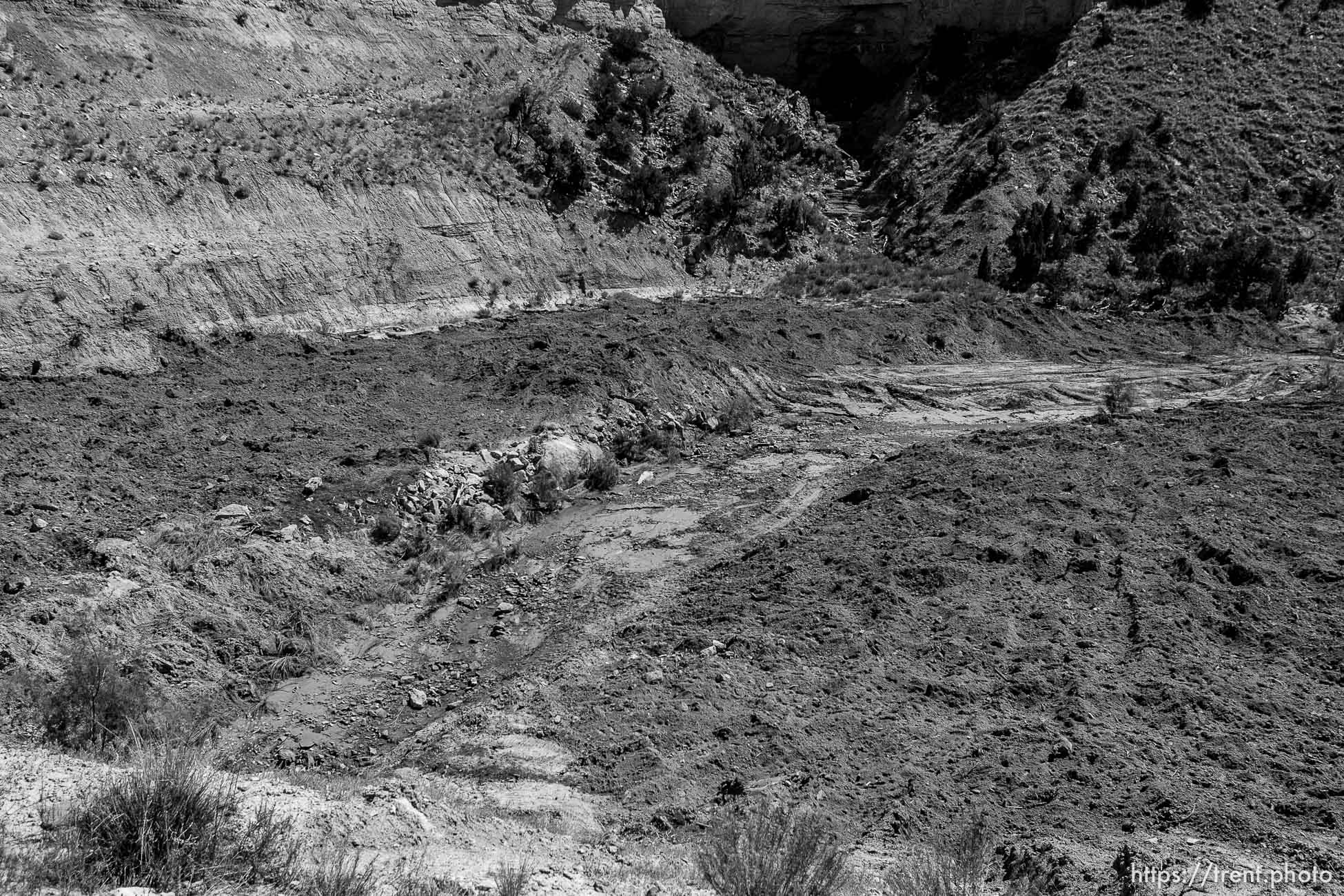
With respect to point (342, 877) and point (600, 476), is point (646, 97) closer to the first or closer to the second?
point (600, 476)

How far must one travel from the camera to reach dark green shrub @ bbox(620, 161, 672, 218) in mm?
25141

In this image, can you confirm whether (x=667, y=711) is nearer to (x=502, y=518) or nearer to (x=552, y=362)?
(x=502, y=518)

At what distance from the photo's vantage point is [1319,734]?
846 cm

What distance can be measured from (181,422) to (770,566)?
8.37m

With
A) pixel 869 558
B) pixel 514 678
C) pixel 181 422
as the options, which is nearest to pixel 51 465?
pixel 181 422

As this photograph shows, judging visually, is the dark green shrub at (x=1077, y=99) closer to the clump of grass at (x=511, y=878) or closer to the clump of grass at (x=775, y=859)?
the clump of grass at (x=775, y=859)

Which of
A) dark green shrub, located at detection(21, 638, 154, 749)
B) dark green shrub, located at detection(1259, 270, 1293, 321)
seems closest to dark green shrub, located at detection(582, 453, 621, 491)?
dark green shrub, located at detection(21, 638, 154, 749)

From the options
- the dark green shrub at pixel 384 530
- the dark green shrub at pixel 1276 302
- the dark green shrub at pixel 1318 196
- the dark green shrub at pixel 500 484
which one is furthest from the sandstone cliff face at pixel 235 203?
the dark green shrub at pixel 1318 196

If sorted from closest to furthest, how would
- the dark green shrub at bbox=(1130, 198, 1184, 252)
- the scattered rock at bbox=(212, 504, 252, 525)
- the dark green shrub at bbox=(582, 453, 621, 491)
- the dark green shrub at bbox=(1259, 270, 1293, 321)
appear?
the scattered rock at bbox=(212, 504, 252, 525) < the dark green shrub at bbox=(582, 453, 621, 491) < the dark green shrub at bbox=(1259, 270, 1293, 321) < the dark green shrub at bbox=(1130, 198, 1184, 252)

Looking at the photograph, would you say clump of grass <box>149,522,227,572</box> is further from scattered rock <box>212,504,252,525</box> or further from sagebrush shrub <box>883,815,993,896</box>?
sagebrush shrub <box>883,815,993,896</box>

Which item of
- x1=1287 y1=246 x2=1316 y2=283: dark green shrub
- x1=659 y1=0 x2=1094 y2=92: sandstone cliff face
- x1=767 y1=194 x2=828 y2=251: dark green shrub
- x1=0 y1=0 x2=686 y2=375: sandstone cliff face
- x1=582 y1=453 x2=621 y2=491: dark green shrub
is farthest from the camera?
x1=659 y1=0 x2=1094 y2=92: sandstone cliff face

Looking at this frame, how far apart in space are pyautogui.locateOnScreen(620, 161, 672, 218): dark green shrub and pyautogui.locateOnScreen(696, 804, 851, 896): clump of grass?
19.9 m

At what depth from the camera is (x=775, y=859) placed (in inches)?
249

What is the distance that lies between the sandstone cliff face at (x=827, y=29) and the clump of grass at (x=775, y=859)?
1204 inches
